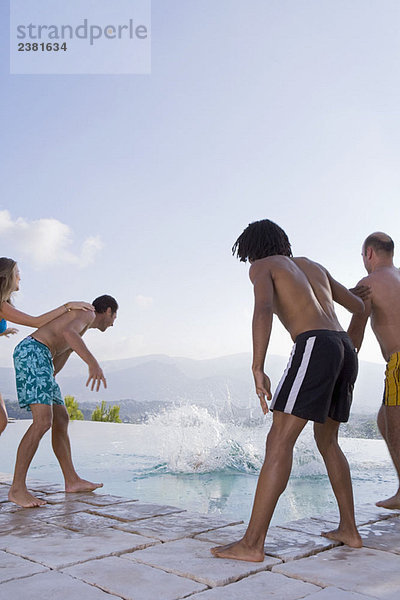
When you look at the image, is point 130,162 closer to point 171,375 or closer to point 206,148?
point 206,148

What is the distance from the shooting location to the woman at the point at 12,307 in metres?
3.35

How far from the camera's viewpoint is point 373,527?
2.64 m

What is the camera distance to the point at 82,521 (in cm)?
277

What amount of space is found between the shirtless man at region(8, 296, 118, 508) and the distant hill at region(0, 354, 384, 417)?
0.13m

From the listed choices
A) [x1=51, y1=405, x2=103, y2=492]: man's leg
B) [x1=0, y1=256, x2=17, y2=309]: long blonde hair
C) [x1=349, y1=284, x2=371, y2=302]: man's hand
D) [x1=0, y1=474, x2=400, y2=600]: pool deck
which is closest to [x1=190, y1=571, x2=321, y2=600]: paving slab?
[x1=0, y1=474, x2=400, y2=600]: pool deck

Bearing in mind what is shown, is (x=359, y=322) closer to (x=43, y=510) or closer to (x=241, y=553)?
(x=241, y=553)

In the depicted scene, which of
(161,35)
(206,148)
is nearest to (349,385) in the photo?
(161,35)

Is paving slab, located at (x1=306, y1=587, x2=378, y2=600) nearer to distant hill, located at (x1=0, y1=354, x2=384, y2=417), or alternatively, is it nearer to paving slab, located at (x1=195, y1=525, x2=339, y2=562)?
paving slab, located at (x1=195, y1=525, x2=339, y2=562)

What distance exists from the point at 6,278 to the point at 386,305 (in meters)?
2.33

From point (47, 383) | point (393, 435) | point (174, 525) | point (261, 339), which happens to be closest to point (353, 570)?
point (261, 339)

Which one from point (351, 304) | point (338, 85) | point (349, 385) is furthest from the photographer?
point (338, 85)

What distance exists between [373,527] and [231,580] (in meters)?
1.14

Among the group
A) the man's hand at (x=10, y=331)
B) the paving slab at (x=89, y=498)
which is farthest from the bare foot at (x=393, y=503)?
the man's hand at (x=10, y=331)

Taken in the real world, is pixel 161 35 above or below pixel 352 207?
above
